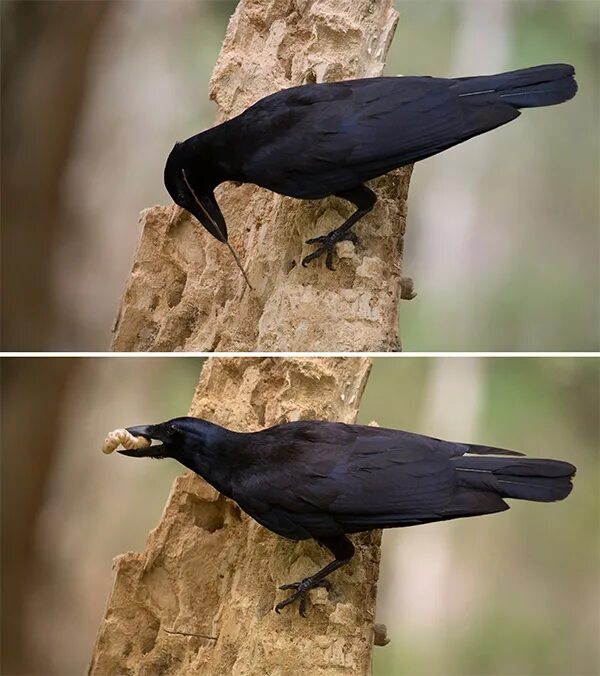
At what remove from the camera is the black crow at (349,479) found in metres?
1.70

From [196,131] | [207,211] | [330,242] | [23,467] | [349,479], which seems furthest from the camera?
[196,131]

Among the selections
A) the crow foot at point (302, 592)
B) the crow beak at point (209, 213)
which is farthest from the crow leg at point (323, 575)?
the crow beak at point (209, 213)

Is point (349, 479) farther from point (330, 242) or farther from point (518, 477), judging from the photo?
point (330, 242)

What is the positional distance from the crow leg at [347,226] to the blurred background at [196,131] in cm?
42

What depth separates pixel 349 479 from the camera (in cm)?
173

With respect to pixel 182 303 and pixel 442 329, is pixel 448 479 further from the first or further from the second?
pixel 182 303

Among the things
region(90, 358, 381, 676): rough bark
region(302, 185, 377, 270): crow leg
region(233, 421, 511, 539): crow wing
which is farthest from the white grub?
region(302, 185, 377, 270): crow leg

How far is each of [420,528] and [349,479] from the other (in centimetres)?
70

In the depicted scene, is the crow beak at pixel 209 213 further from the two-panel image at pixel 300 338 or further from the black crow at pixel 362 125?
the black crow at pixel 362 125

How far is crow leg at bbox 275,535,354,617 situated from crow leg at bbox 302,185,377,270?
0.59 meters

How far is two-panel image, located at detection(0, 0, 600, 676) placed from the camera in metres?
1.81

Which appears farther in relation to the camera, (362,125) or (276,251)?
(276,251)

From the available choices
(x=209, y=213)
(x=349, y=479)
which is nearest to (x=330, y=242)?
(x=209, y=213)

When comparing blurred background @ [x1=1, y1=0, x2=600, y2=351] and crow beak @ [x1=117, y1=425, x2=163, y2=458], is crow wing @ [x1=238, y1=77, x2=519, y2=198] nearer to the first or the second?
blurred background @ [x1=1, y1=0, x2=600, y2=351]
